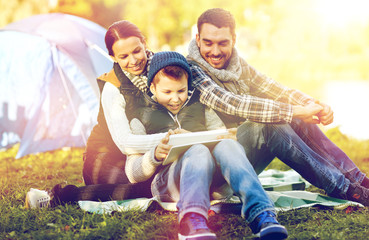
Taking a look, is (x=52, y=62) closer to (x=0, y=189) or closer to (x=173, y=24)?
(x=0, y=189)

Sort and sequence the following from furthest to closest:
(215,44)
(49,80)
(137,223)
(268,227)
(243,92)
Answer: (49,80) → (243,92) → (215,44) → (137,223) → (268,227)

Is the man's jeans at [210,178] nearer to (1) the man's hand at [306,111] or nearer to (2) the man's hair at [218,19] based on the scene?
(1) the man's hand at [306,111]

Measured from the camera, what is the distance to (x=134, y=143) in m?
2.68

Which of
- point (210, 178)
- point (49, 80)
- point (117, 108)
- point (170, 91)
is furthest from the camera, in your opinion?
point (49, 80)

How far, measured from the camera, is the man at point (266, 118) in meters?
2.79

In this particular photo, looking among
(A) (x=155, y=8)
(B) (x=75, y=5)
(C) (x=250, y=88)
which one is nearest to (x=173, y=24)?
(A) (x=155, y=8)

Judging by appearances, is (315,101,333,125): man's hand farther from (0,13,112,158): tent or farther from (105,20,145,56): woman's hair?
(0,13,112,158): tent

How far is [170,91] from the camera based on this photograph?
9.02 feet

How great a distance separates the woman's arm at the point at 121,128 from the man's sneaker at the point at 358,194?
1.36 m

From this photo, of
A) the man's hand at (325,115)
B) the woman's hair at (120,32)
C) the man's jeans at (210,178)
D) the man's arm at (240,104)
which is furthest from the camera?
the woman's hair at (120,32)

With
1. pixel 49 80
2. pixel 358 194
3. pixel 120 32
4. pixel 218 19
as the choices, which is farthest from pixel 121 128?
pixel 49 80

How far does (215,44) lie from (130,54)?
2.02ft

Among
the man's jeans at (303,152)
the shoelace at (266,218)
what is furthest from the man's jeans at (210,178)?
the man's jeans at (303,152)

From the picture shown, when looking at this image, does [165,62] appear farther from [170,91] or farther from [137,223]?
[137,223]
